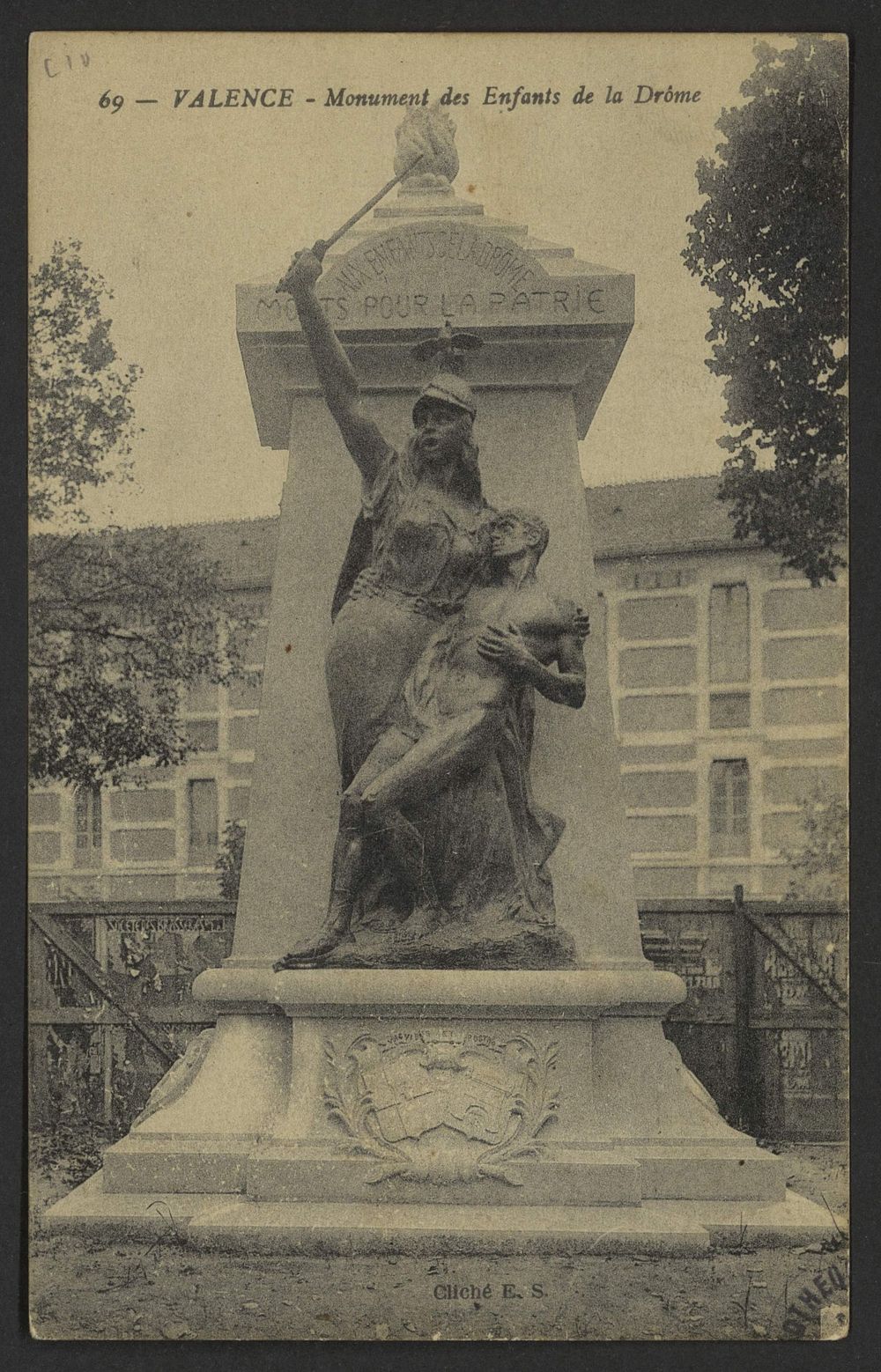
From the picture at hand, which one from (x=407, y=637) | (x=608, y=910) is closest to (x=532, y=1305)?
(x=608, y=910)

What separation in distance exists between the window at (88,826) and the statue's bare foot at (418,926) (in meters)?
1.49

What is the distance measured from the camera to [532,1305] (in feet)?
29.6

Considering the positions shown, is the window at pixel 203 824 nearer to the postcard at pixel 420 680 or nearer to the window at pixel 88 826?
the postcard at pixel 420 680

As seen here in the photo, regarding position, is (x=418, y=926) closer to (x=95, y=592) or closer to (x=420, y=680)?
(x=420, y=680)

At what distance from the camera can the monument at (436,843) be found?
9219 millimetres

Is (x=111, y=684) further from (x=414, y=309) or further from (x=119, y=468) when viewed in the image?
(x=414, y=309)

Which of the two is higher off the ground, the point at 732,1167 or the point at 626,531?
the point at 626,531

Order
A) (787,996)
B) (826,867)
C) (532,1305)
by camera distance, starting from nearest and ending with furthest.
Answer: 1. (532,1305)
2. (826,867)
3. (787,996)

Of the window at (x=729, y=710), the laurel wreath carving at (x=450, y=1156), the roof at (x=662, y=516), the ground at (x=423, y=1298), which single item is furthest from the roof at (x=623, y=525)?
the ground at (x=423, y=1298)

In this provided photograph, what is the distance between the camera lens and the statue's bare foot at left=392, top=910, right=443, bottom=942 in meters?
9.40

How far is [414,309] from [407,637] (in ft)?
4.52

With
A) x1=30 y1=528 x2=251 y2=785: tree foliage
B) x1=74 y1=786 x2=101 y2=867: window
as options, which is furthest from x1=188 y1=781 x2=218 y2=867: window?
x1=74 y1=786 x2=101 y2=867: window

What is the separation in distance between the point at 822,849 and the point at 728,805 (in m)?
1.42

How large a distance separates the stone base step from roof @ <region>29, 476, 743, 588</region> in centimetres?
267
